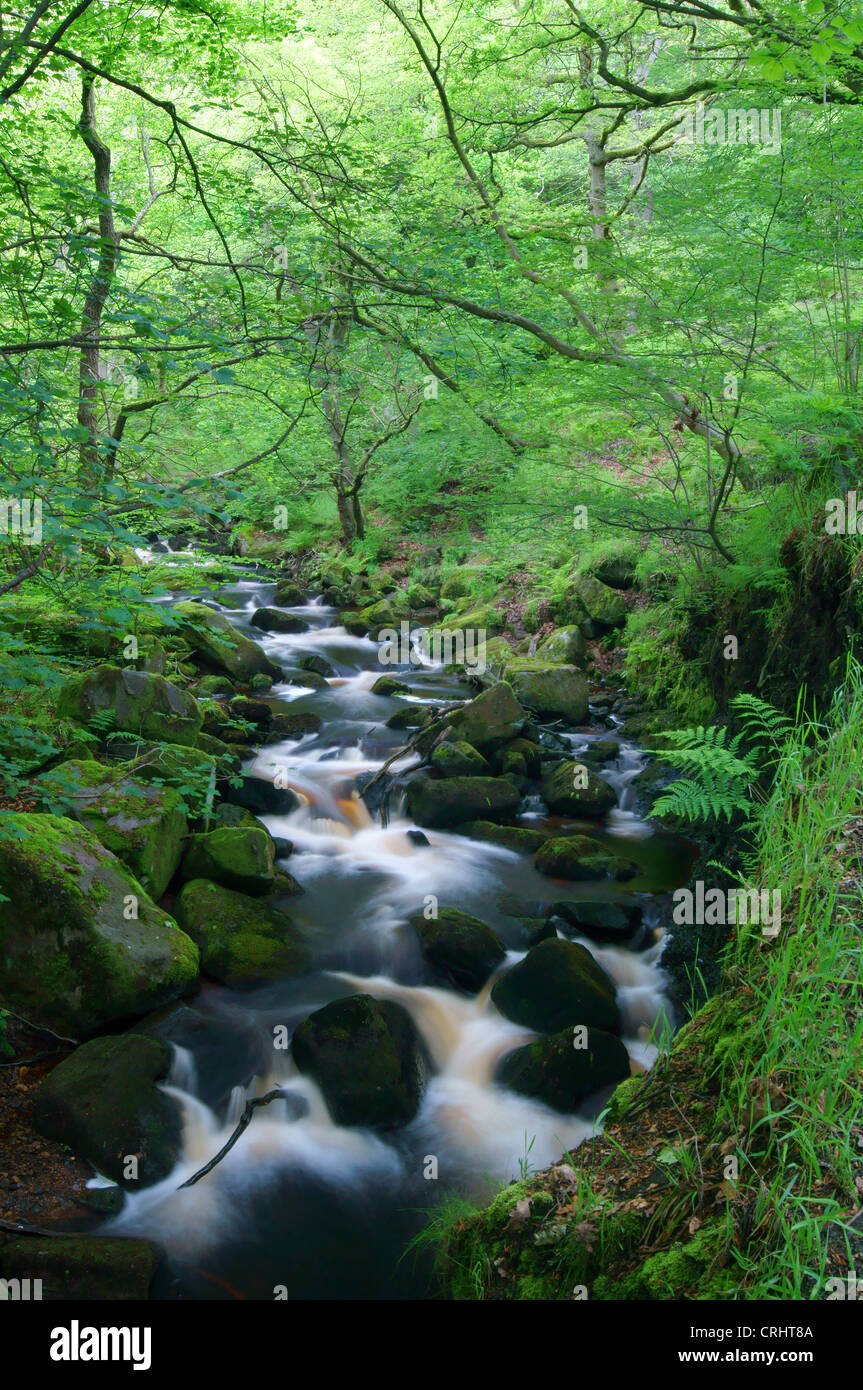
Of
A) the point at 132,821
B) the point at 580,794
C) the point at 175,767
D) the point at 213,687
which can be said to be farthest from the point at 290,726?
the point at 132,821

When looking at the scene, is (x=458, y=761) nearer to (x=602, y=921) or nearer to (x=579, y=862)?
(x=579, y=862)

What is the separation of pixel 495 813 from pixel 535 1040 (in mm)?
3291

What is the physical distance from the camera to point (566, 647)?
39.5ft

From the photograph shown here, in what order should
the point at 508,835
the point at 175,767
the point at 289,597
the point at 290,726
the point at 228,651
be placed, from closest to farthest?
the point at 175,767 → the point at 508,835 → the point at 290,726 → the point at 228,651 → the point at 289,597

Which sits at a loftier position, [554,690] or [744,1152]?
[554,690]

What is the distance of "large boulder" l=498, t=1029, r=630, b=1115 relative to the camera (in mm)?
4629

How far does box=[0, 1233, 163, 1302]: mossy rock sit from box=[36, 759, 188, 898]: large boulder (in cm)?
261

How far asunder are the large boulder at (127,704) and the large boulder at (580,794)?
12.8 ft

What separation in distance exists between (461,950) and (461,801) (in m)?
2.43

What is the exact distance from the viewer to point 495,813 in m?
8.20

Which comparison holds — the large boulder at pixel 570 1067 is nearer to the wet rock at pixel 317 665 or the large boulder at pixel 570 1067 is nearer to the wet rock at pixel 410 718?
the wet rock at pixel 410 718

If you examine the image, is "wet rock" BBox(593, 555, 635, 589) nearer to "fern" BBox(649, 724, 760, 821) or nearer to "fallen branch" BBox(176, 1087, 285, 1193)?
"fern" BBox(649, 724, 760, 821)

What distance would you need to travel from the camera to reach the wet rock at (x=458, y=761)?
884 centimetres
